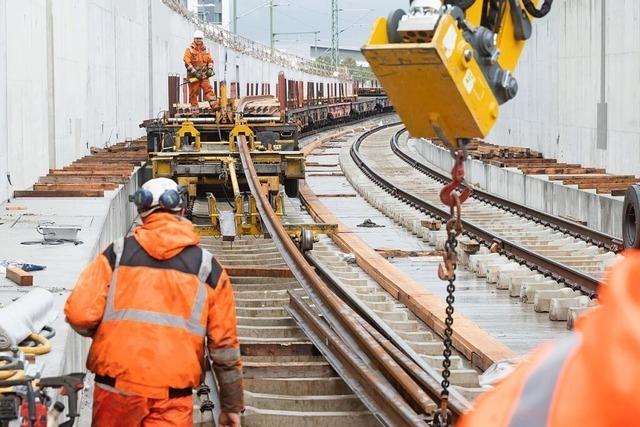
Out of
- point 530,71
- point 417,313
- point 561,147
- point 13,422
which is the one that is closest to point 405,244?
point 417,313

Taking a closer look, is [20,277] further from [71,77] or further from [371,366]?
[71,77]

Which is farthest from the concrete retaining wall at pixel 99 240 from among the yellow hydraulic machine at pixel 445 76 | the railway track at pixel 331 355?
the yellow hydraulic machine at pixel 445 76

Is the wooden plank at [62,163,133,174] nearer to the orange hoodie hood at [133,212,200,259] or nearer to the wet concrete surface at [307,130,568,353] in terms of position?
the wet concrete surface at [307,130,568,353]

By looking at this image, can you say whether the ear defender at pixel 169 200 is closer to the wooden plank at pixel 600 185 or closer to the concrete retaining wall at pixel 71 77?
the concrete retaining wall at pixel 71 77

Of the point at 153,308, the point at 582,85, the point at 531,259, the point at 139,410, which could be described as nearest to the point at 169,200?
the point at 153,308

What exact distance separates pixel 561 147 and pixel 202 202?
30.7ft

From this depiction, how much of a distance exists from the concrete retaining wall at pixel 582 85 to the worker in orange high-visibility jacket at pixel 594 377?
22719 millimetres

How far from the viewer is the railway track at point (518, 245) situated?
13.4 meters

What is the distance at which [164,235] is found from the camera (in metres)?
5.14

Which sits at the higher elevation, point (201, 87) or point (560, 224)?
point (201, 87)

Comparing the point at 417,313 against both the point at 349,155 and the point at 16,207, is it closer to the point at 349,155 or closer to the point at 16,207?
the point at 16,207

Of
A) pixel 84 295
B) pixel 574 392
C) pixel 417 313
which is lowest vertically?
pixel 417 313

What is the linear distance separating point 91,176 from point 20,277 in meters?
11.5

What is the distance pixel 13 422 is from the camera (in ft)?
18.3
